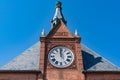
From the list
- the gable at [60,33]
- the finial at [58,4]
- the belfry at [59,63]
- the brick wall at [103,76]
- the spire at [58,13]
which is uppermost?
the finial at [58,4]

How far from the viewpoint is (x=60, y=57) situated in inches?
1331

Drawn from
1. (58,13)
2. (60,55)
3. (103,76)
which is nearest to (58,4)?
(58,13)

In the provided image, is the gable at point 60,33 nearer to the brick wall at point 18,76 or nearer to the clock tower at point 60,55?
the clock tower at point 60,55

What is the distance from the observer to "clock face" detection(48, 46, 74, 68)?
33.1 m

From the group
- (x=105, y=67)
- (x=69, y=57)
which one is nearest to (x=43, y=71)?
(x=69, y=57)

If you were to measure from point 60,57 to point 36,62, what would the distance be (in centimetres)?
232

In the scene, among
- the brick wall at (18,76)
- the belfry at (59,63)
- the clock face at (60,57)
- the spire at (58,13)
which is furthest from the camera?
the spire at (58,13)

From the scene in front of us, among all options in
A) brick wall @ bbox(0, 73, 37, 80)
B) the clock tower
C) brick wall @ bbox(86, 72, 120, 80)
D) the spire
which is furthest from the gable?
the spire

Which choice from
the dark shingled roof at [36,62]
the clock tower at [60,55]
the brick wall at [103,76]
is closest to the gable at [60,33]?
the clock tower at [60,55]

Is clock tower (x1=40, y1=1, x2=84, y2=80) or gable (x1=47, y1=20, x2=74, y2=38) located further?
gable (x1=47, y1=20, x2=74, y2=38)

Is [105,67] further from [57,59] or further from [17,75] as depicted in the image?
[17,75]

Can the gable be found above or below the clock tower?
above

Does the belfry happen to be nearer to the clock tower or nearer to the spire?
the clock tower

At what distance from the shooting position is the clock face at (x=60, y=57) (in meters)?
33.1
